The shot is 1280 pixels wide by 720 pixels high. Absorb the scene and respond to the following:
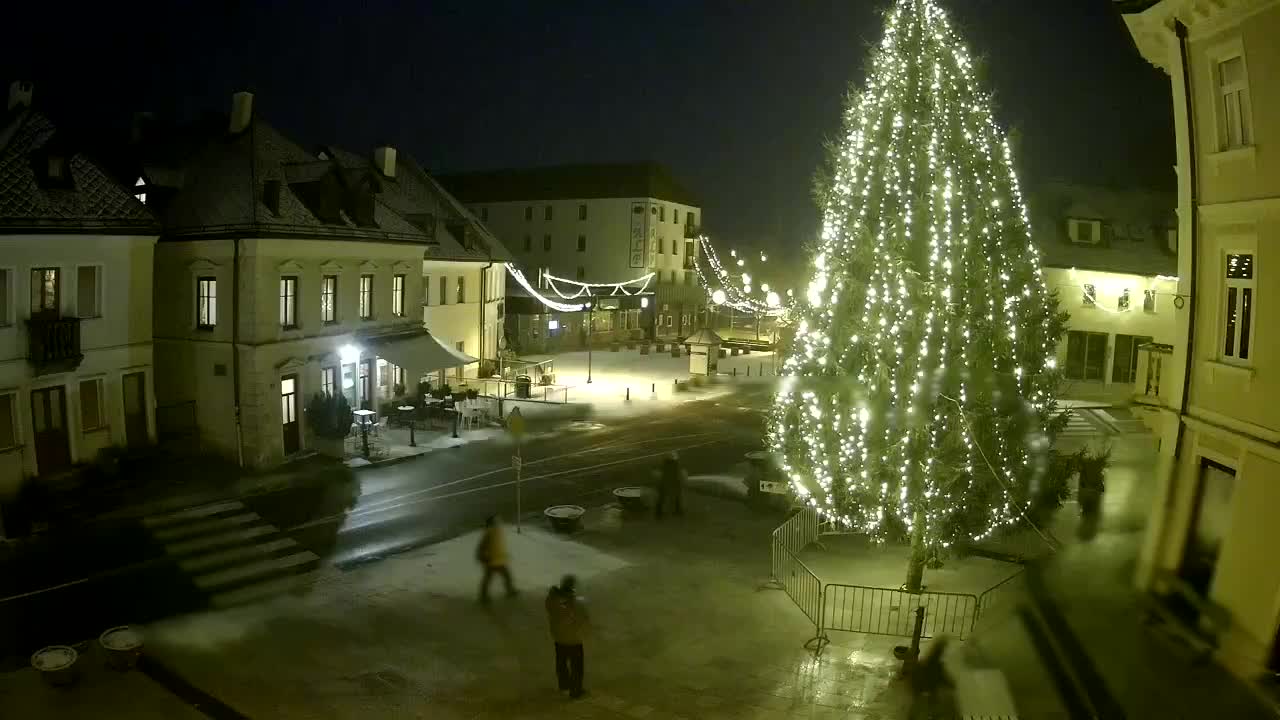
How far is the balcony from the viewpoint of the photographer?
2020 cm

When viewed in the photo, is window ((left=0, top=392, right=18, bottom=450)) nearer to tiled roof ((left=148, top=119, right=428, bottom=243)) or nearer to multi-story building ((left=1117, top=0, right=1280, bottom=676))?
tiled roof ((left=148, top=119, right=428, bottom=243))

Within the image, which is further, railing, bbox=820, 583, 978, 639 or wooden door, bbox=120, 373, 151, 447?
wooden door, bbox=120, 373, 151, 447

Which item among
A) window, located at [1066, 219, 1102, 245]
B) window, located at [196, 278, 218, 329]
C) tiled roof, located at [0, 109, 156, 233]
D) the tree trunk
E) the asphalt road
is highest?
Answer: window, located at [1066, 219, 1102, 245]

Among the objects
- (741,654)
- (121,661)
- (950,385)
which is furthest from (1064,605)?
(121,661)

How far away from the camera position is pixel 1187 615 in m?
13.4

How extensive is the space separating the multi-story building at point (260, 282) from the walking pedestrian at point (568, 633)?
50.1 ft

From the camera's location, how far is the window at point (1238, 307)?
13.0 meters

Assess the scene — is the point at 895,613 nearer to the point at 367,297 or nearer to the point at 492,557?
the point at 492,557

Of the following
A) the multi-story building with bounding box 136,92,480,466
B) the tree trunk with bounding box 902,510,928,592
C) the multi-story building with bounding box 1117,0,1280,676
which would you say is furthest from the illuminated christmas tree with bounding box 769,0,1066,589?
the multi-story building with bounding box 136,92,480,466

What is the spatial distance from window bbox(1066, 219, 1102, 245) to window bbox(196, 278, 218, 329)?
104 ft

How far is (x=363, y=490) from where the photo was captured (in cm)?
2297

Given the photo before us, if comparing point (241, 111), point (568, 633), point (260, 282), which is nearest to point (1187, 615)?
point (568, 633)

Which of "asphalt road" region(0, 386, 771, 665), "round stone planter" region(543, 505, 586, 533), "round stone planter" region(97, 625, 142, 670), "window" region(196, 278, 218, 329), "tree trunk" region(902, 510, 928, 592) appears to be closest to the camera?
"round stone planter" region(97, 625, 142, 670)

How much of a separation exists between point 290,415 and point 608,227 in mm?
45933
